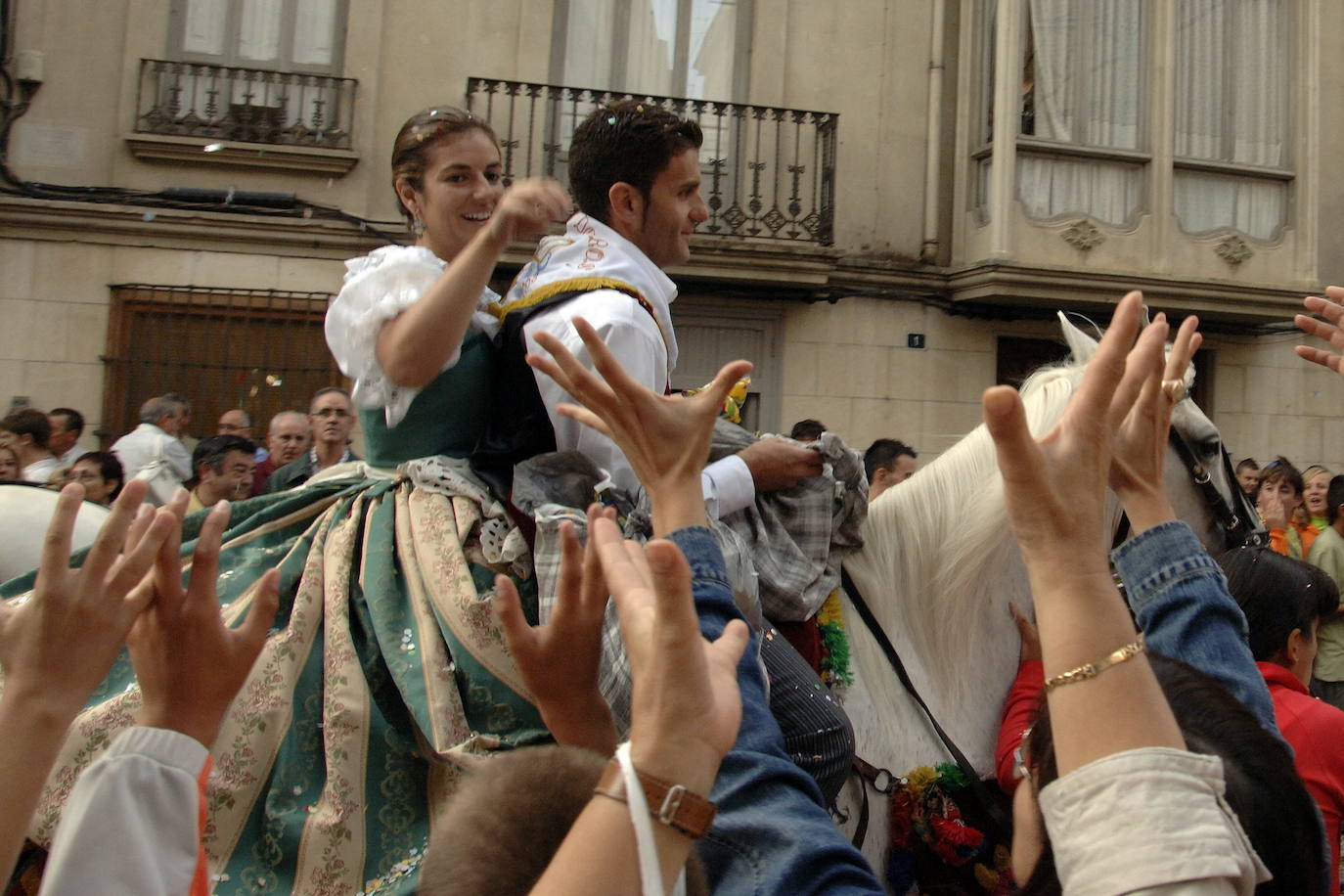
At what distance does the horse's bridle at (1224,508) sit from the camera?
9.37 ft

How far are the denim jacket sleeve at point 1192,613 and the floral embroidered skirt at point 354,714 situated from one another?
3.69 feet

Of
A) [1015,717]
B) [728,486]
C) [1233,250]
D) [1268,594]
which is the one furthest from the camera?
[1233,250]

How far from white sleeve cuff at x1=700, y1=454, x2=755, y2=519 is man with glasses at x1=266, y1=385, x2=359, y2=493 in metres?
3.10

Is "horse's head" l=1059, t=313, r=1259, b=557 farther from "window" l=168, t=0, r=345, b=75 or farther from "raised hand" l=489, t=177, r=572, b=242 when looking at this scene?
"window" l=168, t=0, r=345, b=75

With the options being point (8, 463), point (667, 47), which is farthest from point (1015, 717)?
point (667, 47)

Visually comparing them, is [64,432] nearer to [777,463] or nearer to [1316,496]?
[777,463]

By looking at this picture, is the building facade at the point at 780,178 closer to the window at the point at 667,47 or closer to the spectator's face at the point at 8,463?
the window at the point at 667,47

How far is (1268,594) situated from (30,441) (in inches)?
191

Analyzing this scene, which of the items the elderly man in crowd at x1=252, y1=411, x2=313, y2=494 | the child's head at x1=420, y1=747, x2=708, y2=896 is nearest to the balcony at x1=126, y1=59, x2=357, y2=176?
the elderly man in crowd at x1=252, y1=411, x2=313, y2=494

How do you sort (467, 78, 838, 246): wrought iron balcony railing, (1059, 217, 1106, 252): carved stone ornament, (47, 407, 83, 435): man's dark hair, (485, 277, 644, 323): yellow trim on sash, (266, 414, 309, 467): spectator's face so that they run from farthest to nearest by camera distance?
(1059, 217, 1106, 252): carved stone ornament
(467, 78, 838, 246): wrought iron balcony railing
(47, 407, 83, 435): man's dark hair
(266, 414, 309, 467): spectator's face
(485, 277, 644, 323): yellow trim on sash

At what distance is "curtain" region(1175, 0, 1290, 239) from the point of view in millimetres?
10500

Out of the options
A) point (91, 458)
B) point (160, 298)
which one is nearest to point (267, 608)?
point (91, 458)

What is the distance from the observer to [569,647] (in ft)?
5.11

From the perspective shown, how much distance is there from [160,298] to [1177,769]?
29.6ft
